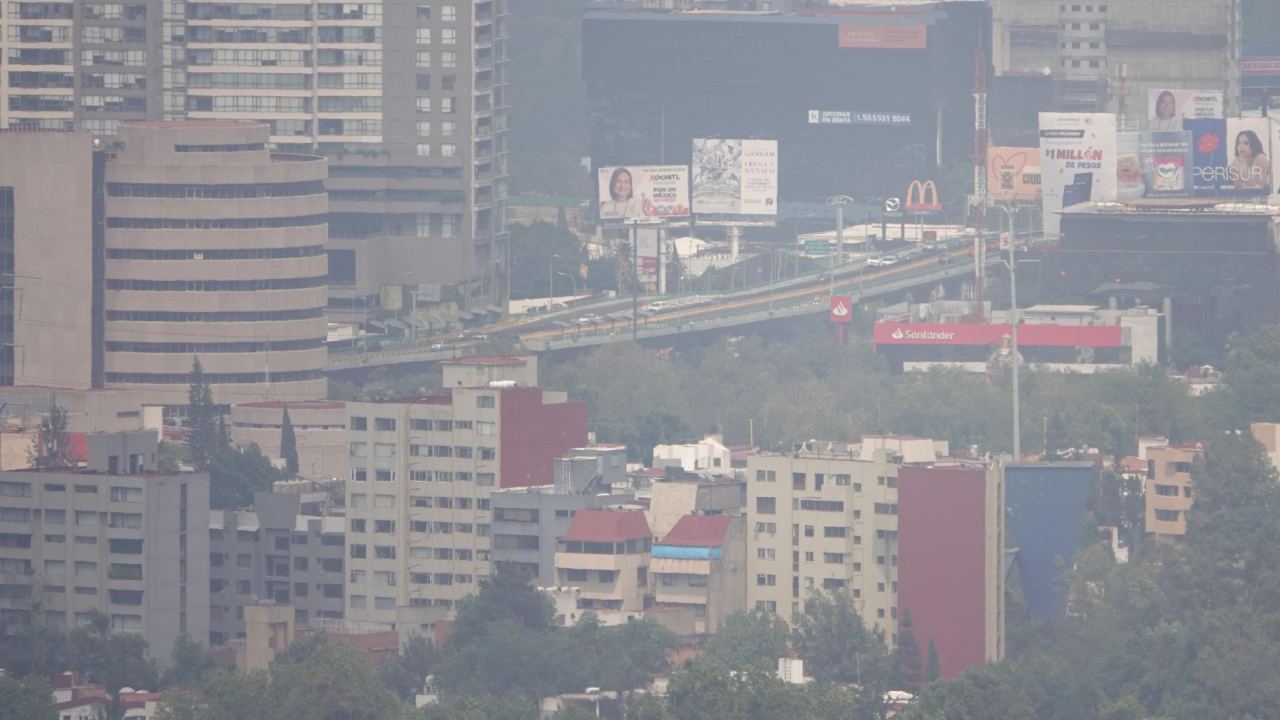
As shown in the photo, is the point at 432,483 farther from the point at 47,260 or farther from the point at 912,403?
the point at 47,260

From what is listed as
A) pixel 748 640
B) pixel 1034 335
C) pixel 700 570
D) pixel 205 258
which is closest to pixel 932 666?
pixel 748 640

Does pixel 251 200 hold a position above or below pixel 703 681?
above

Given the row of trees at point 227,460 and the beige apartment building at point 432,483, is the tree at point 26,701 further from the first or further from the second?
the row of trees at point 227,460

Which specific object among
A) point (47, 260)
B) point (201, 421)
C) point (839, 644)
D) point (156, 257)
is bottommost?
point (839, 644)

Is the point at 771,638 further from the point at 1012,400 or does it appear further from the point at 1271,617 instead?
the point at 1012,400

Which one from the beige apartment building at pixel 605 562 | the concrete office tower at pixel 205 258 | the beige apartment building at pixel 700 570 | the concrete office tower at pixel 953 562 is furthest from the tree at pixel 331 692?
A: the concrete office tower at pixel 205 258

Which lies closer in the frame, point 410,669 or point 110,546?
point 410,669

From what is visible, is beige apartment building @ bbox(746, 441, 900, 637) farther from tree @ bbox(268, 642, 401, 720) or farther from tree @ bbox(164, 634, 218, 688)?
tree @ bbox(268, 642, 401, 720)

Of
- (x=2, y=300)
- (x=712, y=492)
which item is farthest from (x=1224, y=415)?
(x=2, y=300)
